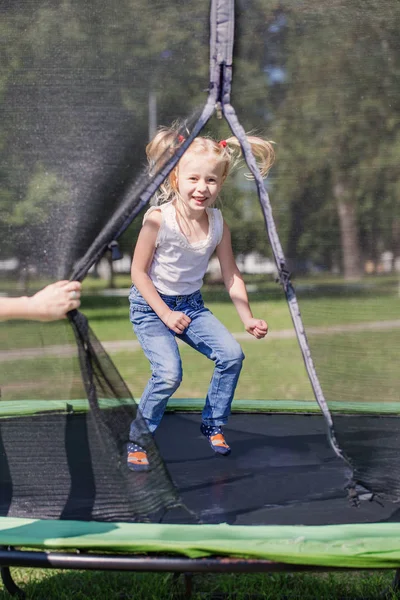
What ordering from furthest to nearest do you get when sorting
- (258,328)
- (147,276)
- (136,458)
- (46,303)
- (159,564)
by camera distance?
1. (258,328)
2. (147,276)
3. (136,458)
4. (46,303)
5. (159,564)

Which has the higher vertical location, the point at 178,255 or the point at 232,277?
the point at 178,255

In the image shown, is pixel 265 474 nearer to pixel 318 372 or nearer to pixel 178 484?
pixel 178 484

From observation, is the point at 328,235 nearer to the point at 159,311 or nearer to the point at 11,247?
the point at 159,311

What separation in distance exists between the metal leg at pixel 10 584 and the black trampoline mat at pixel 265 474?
1.52 ft

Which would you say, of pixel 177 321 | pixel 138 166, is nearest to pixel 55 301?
pixel 138 166

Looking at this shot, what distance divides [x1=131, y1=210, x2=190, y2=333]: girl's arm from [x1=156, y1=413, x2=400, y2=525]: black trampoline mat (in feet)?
1.42

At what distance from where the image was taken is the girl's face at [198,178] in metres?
2.00

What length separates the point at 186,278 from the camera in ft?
7.16

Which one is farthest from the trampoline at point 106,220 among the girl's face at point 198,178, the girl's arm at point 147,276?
the girl's arm at point 147,276

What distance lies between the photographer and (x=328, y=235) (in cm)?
184

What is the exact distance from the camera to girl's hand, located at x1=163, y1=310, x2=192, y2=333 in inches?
80.0

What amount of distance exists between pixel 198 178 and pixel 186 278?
0.98 feet

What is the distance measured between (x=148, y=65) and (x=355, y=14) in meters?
0.47

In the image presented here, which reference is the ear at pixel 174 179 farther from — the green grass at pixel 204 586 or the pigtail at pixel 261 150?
the green grass at pixel 204 586
